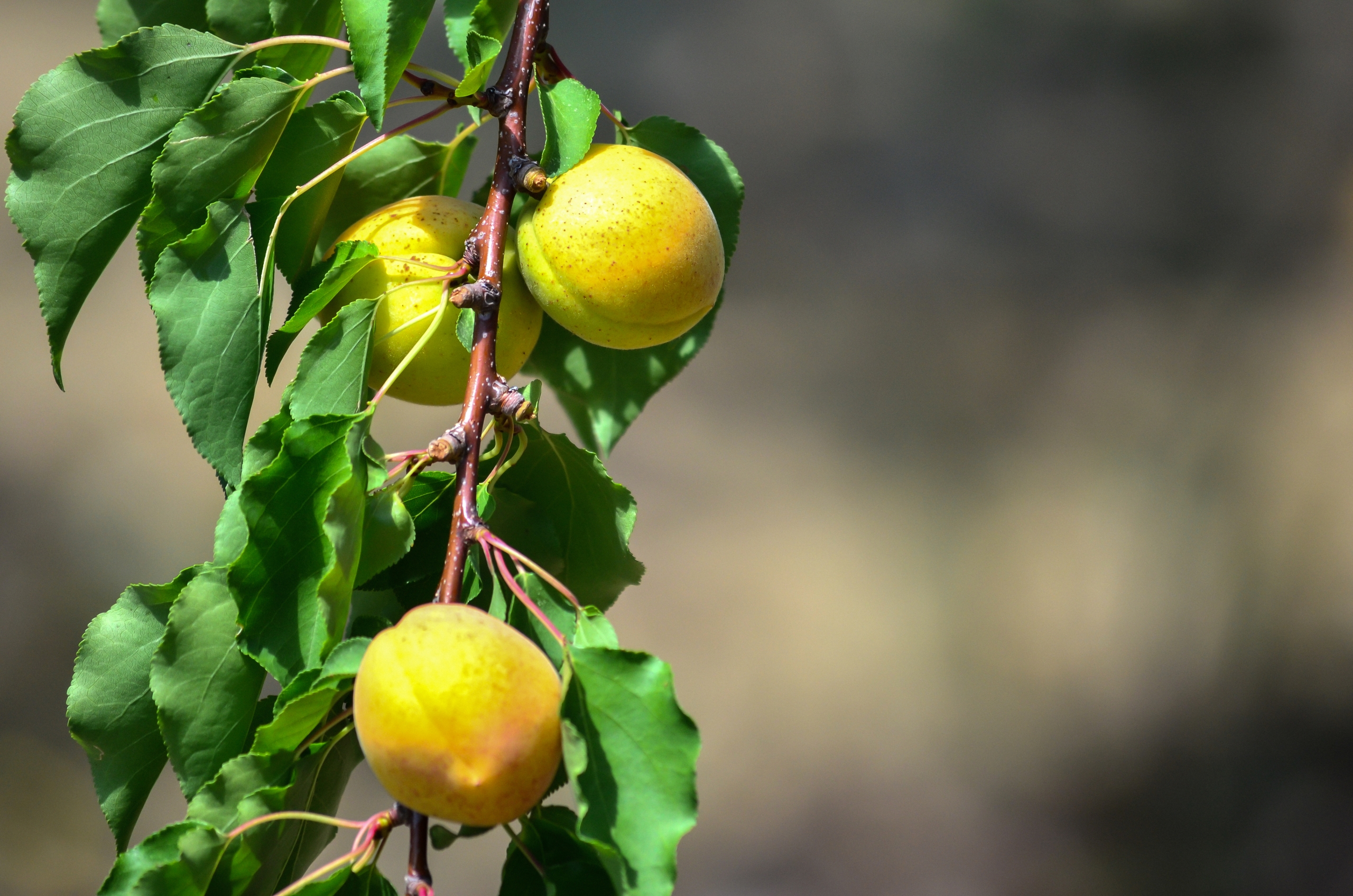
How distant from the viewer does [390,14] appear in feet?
1.20

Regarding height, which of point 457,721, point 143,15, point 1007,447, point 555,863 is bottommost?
point 1007,447

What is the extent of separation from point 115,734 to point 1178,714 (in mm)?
1951

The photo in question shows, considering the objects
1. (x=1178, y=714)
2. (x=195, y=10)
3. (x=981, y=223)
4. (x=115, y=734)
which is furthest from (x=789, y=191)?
(x=115, y=734)

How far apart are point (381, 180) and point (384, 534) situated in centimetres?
21

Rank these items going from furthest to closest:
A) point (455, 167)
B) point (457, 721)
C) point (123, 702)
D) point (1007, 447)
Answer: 1. point (1007, 447)
2. point (455, 167)
3. point (123, 702)
4. point (457, 721)

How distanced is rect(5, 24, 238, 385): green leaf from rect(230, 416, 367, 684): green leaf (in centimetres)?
13

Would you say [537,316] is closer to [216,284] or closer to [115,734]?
[216,284]

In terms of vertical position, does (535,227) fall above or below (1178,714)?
above

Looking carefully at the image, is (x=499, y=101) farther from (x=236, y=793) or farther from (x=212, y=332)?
(x=236, y=793)

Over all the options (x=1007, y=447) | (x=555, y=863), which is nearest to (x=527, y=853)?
(x=555, y=863)

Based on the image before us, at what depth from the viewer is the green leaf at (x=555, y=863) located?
1.18ft

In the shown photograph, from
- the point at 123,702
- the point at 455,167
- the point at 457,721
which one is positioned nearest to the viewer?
the point at 457,721

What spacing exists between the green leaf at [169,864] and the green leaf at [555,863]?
10cm

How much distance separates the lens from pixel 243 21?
455 mm
